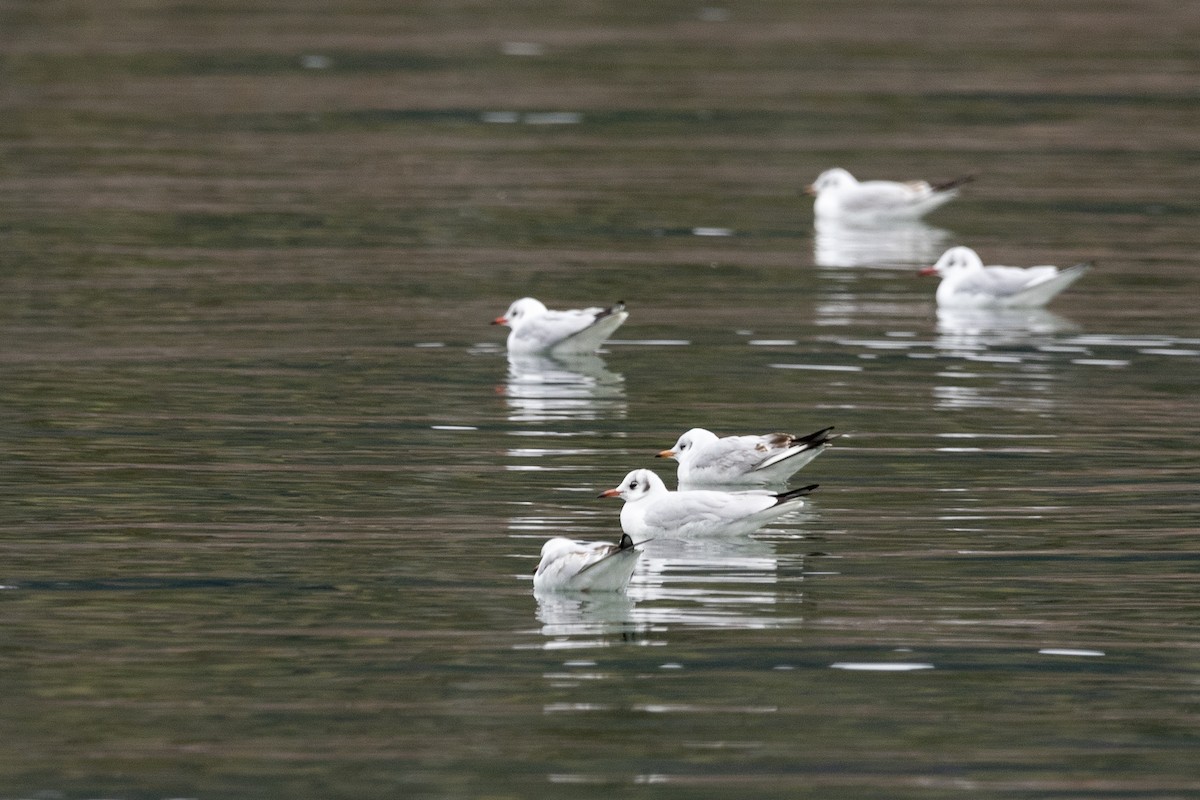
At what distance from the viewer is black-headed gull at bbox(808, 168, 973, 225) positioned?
21.3 metres

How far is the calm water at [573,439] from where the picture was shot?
7.67m

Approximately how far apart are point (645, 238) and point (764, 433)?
25.1 feet

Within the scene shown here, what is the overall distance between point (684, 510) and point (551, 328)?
4900 millimetres

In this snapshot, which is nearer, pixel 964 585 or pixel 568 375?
pixel 964 585

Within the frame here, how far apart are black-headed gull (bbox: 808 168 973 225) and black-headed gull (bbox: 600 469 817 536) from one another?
37.0 feet

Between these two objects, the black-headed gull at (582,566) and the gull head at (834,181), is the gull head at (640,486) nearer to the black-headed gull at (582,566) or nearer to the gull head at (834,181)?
the black-headed gull at (582,566)

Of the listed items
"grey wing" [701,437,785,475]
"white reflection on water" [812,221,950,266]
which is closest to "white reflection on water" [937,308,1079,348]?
"white reflection on water" [812,221,950,266]

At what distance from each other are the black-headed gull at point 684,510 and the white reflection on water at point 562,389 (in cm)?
286

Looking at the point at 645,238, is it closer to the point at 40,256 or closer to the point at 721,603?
the point at 40,256

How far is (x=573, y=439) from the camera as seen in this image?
1259 centimetres

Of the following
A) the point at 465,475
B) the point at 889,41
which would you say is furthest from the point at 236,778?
the point at 889,41

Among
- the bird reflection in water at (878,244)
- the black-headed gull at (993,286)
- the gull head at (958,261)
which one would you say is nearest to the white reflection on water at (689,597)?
the black-headed gull at (993,286)

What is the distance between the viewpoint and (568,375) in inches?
583

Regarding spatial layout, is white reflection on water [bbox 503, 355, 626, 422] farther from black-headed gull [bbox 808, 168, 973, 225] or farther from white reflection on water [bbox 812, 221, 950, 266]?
black-headed gull [bbox 808, 168, 973, 225]
